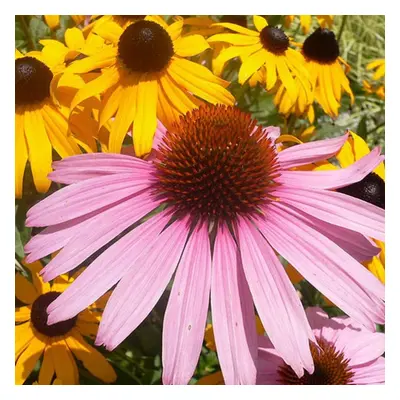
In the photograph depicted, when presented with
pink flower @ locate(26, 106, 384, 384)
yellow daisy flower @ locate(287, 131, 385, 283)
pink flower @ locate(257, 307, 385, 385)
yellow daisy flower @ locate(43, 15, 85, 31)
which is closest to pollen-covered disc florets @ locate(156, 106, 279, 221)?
pink flower @ locate(26, 106, 384, 384)

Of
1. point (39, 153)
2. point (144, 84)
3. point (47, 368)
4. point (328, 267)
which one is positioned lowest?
point (47, 368)

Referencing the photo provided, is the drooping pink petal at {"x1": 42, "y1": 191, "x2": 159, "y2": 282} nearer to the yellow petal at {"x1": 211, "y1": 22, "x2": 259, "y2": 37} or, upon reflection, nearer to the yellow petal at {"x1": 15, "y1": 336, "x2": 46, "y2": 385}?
the yellow petal at {"x1": 15, "y1": 336, "x2": 46, "y2": 385}

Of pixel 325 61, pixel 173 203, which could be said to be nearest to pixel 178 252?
pixel 173 203

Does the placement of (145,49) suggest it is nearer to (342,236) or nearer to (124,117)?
(124,117)

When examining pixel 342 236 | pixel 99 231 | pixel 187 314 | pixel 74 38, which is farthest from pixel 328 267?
pixel 74 38

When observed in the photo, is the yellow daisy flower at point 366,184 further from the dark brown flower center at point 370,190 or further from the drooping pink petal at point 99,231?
the drooping pink petal at point 99,231

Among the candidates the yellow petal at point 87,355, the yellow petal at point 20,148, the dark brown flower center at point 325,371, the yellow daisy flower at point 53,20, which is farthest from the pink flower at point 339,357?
the yellow daisy flower at point 53,20
